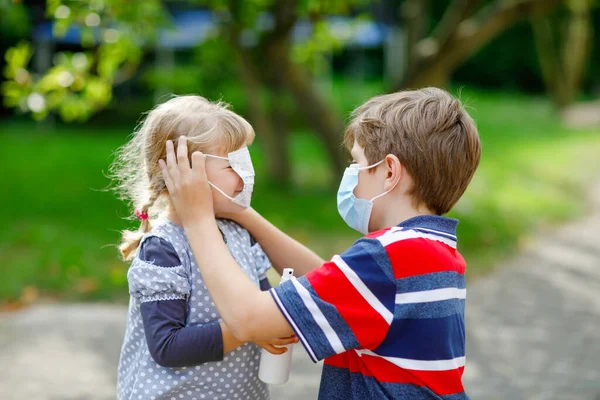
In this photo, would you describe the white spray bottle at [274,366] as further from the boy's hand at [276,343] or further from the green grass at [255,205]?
the green grass at [255,205]

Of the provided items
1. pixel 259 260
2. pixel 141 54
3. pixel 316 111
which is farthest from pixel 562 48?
pixel 259 260

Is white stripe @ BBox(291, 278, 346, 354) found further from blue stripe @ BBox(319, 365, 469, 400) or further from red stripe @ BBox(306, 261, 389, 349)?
blue stripe @ BBox(319, 365, 469, 400)

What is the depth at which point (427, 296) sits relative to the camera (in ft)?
6.06

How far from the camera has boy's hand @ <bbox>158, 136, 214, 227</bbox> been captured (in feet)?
6.36

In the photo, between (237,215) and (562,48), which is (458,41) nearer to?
(237,215)

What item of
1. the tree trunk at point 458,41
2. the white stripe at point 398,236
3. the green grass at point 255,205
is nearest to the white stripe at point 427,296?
the white stripe at point 398,236

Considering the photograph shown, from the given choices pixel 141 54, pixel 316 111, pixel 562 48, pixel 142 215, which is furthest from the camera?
pixel 562 48

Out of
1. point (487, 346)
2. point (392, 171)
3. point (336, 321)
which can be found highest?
point (392, 171)

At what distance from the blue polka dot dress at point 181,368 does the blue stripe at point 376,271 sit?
0.48 m

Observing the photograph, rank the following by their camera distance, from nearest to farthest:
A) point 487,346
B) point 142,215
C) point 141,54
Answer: point 142,215
point 487,346
point 141,54

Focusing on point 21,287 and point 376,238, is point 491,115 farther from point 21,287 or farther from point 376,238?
point 376,238

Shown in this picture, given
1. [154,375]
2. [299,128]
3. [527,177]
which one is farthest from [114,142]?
[154,375]

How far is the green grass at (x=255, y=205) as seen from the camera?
20.9 ft

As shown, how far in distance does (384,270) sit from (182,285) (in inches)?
22.5
